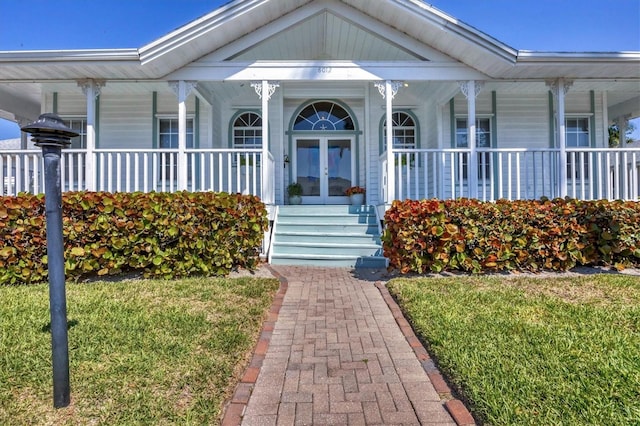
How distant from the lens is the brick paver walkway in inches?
91.4

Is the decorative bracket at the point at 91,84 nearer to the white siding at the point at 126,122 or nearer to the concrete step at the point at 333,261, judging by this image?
the white siding at the point at 126,122

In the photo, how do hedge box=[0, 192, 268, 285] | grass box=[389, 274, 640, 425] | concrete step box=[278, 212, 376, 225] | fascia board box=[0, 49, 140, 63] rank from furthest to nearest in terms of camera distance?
concrete step box=[278, 212, 376, 225] → fascia board box=[0, 49, 140, 63] → hedge box=[0, 192, 268, 285] → grass box=[389, 274, 640, 425]

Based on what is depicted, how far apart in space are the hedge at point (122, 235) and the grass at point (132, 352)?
0.65 metres

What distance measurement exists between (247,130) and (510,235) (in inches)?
282

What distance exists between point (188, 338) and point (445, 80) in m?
6.88

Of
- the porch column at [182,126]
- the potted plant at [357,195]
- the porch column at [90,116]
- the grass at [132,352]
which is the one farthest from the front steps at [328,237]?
the porch column at [90,116]

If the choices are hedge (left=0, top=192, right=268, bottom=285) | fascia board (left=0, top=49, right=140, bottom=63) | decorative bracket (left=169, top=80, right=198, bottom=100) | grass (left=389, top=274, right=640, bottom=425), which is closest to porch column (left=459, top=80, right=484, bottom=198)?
grass (left=389, top=274, right=640, bottom=425)

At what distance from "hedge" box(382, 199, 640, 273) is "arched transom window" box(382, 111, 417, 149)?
475cm

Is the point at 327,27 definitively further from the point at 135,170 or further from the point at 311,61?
the point at 135,170

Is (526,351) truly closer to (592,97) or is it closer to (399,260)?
(399,260)

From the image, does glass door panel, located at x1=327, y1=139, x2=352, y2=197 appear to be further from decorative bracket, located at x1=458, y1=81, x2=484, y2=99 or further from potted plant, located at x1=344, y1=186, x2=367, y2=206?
decorative bracket, located at x1=458, y1=81, x2=484, y2=99

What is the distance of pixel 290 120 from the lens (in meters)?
10.3

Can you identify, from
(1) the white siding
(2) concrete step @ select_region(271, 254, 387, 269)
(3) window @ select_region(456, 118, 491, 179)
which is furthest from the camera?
(3) window @ select_region(456, 118, 491, 179)

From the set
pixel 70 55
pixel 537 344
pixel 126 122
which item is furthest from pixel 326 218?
pixel 126 122
